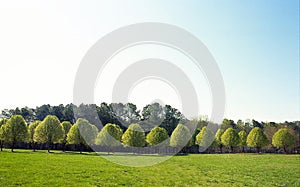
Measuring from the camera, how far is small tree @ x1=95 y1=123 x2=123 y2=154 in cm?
6538

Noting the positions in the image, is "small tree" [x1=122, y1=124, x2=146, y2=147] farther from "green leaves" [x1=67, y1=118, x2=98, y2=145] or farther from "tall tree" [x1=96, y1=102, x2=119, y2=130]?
"tall tree" [x1=96, y1=102, x2=119, y2=130]

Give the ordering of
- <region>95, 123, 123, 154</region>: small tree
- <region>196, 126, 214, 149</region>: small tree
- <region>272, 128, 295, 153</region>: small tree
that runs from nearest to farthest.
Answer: <region>95, 123, 123, 154</region>: small tree, <region>272, 128, 295, 153</region>: small tree, <region>196, 126, 214, 149</region>: small tree

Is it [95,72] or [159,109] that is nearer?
[95,72]

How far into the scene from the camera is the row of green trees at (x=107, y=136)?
6106 centimetres

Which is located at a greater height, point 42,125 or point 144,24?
point 144,24

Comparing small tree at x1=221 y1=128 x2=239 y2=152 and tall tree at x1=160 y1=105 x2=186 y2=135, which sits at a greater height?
tall tree at x1=160 y1=105 x2=186 y2=135

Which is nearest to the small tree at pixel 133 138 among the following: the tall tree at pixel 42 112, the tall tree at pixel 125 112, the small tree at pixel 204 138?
the small tree at pixel 204 138

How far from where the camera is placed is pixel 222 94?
2464 cm

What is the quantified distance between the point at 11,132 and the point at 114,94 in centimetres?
4233

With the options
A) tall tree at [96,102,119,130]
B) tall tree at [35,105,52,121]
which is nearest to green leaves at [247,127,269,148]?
tall tree at [96,102,119,130]

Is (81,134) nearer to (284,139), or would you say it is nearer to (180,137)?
(180,137)

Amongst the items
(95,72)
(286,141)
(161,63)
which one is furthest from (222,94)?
(286,141)

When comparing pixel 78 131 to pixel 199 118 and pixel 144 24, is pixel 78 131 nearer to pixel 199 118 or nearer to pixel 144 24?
pixel 144 24

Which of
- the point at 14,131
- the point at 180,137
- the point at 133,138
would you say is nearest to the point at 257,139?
the point at 180,137
